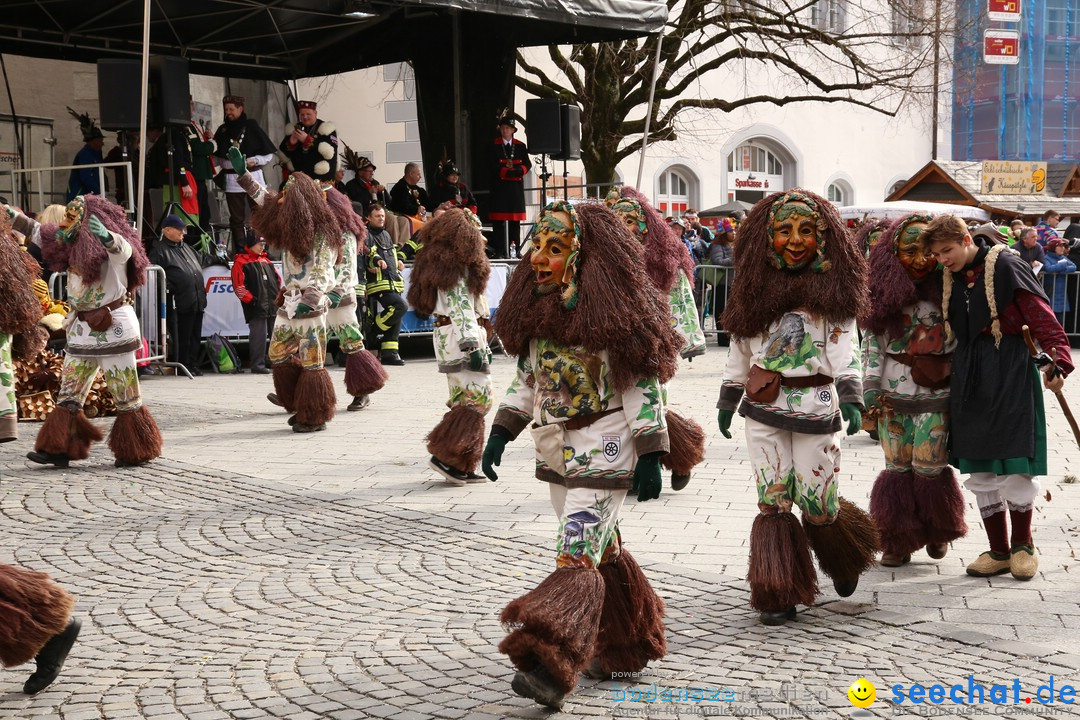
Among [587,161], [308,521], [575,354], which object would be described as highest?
[587,161]

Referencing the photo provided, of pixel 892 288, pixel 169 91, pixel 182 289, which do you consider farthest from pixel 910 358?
pixel 169 91

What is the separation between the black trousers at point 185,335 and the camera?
50.4ft

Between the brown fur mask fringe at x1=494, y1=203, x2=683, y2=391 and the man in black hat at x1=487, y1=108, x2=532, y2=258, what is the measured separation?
48.5 ft

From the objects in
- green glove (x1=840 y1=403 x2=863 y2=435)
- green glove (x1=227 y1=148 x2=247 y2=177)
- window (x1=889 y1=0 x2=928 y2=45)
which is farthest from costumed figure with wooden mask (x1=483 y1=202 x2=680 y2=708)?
window (x1=889 y1=0 x2=928 y2=45)

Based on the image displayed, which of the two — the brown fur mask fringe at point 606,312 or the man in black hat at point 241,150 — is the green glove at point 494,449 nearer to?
the brown fur mask fringe at point 606,312

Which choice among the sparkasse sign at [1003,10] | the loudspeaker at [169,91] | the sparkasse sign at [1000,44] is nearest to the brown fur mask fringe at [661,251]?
the loudspeaker at [169,91]

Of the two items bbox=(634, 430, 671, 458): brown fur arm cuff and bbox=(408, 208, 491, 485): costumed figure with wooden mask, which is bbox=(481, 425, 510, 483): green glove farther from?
bbox=(408, 208, 491, 485): costumed figure with wooden mask

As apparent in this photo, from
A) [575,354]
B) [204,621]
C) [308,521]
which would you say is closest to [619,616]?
[575,354]

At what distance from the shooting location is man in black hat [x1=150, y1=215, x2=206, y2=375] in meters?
15.0

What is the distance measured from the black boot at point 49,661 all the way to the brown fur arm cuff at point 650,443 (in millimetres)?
2198

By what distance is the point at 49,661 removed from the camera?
472 cm

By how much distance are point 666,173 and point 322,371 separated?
21645 millimetres

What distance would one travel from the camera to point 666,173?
31797 mm

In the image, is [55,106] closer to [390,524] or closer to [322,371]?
[322,371]
